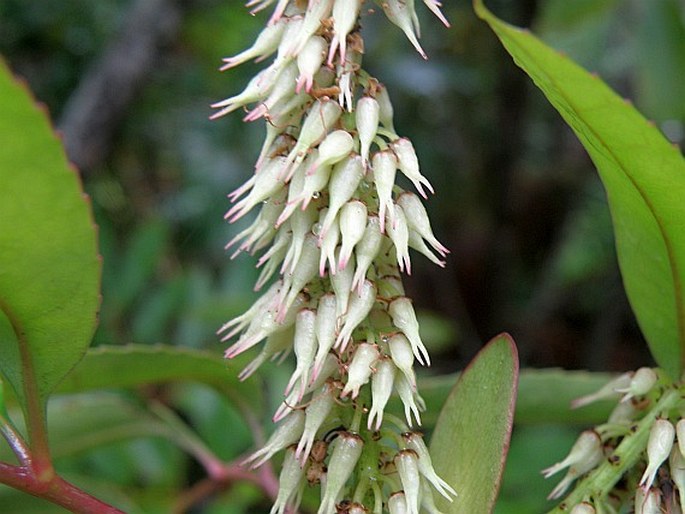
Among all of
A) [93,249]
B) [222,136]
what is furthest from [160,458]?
[222,136]

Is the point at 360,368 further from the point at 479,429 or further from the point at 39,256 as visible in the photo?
the point at 39,256

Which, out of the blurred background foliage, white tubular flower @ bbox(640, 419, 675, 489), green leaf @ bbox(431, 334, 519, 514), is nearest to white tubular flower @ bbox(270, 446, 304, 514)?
green leaf @ bbox(431, 334, 519, 514)

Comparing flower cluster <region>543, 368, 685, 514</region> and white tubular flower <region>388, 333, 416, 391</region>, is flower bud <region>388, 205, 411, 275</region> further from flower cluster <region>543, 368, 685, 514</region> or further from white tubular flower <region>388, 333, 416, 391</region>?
flower cluster <region>543, 368, 685, 514</region>

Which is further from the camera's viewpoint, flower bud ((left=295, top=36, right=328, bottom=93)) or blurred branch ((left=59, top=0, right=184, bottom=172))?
blurred branch ((left=59, top=0, right=184, bottom=172))

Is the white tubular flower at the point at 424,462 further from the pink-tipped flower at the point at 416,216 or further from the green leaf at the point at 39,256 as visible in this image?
the green leaf at the point at 39,256

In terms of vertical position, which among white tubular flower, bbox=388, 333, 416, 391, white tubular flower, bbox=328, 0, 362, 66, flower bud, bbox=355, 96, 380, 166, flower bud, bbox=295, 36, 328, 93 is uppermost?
white tubular flower, bbox=328, 0, 362, 66

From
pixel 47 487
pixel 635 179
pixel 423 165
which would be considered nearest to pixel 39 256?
pixel 47 487

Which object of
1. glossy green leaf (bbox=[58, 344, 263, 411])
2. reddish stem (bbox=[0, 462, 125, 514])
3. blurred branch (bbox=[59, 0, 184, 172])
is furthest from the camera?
blurred branch (bbox=[59, 0, 184, 172])
